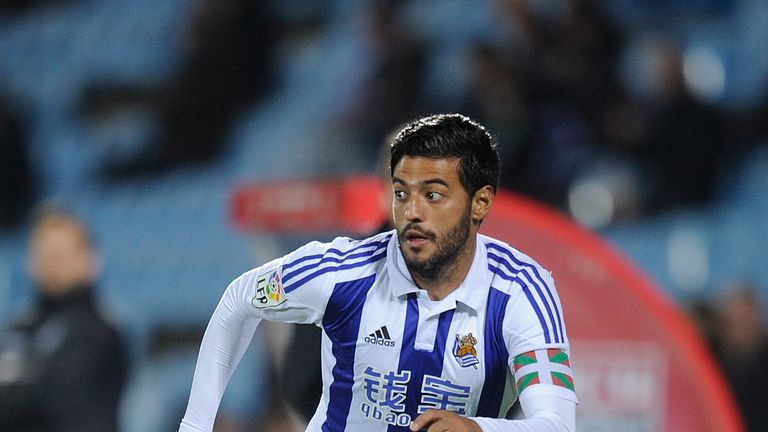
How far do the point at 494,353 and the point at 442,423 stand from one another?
0.41 m

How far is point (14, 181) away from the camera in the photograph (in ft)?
29.2

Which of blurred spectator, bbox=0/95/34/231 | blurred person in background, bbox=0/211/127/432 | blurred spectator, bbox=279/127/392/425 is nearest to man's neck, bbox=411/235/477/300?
blurred spectator, bbox=279/127/392/425

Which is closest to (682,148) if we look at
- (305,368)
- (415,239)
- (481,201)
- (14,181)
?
(305,368)

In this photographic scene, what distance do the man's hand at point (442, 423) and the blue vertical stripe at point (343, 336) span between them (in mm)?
482

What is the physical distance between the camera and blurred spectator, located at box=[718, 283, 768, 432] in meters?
5.74

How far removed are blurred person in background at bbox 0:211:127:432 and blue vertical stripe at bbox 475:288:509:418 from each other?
4104 mm

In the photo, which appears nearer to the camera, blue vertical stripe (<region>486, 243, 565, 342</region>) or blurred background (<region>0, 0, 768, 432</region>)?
blue vertical stripe (<region>486, 243, 565, 342</region>)

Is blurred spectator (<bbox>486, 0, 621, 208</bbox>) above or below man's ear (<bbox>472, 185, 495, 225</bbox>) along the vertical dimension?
above

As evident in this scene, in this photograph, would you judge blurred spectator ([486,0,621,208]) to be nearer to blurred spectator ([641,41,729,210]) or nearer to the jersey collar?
blurred spectator ([641,41,729,210])

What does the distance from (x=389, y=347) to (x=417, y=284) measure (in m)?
0.17

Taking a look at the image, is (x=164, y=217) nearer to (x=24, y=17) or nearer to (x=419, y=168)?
(x=24, y=17)

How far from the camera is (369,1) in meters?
7.67

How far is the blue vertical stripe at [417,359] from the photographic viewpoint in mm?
2705

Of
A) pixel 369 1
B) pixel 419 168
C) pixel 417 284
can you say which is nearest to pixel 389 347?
pixel 417 284
